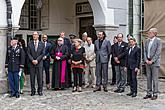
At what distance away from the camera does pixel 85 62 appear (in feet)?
41.1

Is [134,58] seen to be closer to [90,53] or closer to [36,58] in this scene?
[90,53]

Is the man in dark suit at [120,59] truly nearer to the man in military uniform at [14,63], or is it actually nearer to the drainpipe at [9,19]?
the man in military uniform at [14,63]

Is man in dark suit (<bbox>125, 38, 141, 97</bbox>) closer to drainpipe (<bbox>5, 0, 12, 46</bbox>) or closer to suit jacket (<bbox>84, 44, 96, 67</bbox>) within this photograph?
suit jacket (<bbox>84, 44, 96, 67</bbox>)

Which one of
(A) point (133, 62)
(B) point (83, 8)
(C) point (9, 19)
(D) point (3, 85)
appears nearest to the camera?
(A) point (133, 62)

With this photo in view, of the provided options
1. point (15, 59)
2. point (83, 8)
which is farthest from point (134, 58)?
point (83, 8)

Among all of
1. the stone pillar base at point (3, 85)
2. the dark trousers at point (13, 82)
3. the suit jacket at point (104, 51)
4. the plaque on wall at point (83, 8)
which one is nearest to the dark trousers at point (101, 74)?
the suit jacket at point (104, 51)

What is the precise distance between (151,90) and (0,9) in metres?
4.97

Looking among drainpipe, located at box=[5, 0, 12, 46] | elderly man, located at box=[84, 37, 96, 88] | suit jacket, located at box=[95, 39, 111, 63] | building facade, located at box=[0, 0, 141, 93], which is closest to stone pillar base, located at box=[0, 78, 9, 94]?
drainpipe, located at box=[5, 0, 12, 46]

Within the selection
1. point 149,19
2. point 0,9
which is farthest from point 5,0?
point 149,19

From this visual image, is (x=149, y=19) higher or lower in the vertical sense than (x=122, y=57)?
higher

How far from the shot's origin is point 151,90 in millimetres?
10812

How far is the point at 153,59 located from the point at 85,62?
2.73m

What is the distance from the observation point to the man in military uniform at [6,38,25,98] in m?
10.7

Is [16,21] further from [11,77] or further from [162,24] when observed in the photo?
[162,24]
